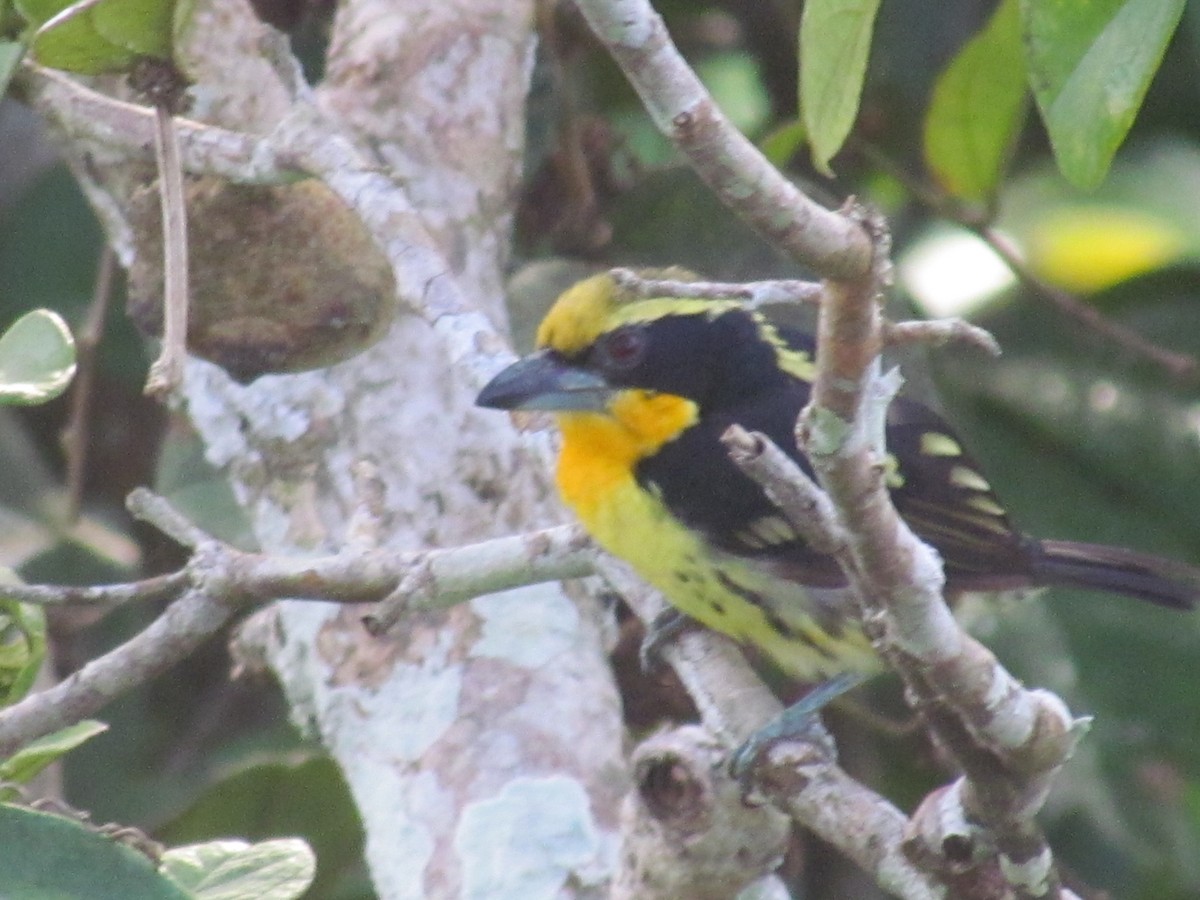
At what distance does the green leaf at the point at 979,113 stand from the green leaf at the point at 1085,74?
3.57 feet

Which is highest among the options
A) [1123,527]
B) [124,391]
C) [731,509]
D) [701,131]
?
[701,131]

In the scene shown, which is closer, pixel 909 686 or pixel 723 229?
pixel 909 686

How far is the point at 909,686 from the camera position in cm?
139

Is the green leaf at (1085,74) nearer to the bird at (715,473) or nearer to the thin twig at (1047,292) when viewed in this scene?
the bird at (715,473)

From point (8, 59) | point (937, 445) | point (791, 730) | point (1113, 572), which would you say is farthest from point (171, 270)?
point (1113, 572)

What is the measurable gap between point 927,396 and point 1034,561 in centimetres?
50

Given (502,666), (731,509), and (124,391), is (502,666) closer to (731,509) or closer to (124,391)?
(731,509)

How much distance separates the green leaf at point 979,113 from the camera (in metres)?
2.79

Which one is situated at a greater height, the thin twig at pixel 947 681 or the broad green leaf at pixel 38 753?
the thin twig at pixel 947 681

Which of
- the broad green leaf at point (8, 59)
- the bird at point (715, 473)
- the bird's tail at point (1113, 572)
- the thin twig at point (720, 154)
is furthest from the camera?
the bird's tail at point (1113, 572)

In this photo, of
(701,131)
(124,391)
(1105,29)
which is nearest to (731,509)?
(1105,29)

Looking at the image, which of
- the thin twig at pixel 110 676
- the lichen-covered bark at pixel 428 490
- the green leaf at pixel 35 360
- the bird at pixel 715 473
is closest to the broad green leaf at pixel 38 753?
the thin twig at pixel 110 676

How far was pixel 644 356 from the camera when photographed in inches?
88.4

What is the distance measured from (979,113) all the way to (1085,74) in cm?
124
